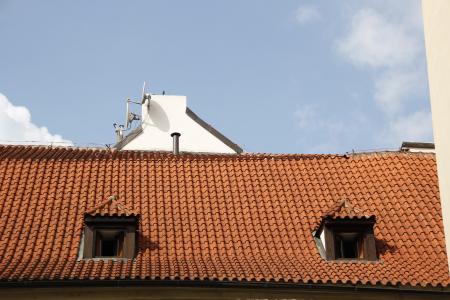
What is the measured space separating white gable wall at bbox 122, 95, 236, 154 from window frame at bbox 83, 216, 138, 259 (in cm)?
803

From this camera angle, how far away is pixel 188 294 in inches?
557

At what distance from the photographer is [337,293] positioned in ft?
46.9

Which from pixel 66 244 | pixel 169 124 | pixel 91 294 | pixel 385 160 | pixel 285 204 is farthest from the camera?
pixel 169 124

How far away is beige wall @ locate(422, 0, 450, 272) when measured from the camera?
10.7 metres

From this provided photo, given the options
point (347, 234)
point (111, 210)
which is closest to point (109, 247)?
point (111, 210)

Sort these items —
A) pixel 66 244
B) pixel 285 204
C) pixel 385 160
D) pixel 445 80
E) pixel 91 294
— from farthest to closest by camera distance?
pixel 385 160, pixel 285 204, pixel 66 244, pixel 91 294, pixel 445 80

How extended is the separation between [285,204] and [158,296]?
13.0 ft

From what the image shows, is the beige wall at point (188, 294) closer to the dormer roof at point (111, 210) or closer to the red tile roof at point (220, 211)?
the red tile roof at point (220, 211)

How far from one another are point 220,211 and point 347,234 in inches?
102

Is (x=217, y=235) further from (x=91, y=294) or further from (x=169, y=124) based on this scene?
(x=169, y=124)

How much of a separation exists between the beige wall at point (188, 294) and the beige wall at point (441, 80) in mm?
A: 3759

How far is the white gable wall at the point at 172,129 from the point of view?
77.2 ft

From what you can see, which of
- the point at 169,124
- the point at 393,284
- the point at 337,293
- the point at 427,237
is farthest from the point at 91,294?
the point at 169,124

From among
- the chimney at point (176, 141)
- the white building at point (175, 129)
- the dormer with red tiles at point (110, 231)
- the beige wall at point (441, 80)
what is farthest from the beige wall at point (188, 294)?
the white building at point (175, 129)
